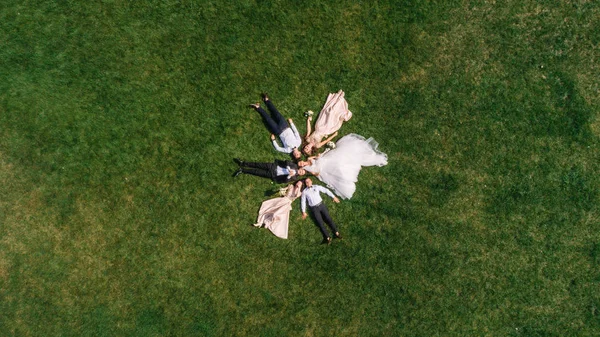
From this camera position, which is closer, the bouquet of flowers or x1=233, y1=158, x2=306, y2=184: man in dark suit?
x1=233, y1=158, x2=306, y2=184: man in dark suit

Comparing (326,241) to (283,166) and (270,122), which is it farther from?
(270,122)

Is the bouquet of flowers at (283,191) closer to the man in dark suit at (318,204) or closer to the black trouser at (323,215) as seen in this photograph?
the man in dark suit at (318,204)

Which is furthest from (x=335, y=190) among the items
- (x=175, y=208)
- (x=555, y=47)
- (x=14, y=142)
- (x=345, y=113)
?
(x=14, y=142)

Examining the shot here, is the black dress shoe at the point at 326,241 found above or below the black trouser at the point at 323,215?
below

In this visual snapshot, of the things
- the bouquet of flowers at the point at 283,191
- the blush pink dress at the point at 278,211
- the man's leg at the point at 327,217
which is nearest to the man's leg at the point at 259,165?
the bouquet of flowers at the point at 283,191

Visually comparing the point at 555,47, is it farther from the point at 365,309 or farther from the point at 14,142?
the point at 14,142

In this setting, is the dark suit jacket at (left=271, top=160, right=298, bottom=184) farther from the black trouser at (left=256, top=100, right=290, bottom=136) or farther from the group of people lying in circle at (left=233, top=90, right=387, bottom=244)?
the black trouser at (left=256, top=100, right=290, bottom=136)

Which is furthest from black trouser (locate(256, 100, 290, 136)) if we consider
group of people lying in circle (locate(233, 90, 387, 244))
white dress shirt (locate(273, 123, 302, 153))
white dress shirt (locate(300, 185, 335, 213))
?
white dress shirt (locate(300, 185, 335, 213))

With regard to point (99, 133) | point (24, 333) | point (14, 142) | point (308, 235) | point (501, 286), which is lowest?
point (501, 286)
